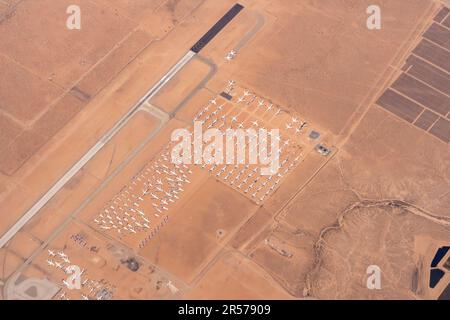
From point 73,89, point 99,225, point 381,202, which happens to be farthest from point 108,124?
point 381,202

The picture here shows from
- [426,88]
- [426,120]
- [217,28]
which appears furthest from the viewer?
[217,28]

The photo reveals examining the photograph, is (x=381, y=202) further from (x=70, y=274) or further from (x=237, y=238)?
(x=70, y=274)

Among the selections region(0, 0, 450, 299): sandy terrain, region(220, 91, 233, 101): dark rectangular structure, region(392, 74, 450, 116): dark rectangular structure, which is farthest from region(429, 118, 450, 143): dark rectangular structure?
region(220, 91, 233, 101): dark rectangular structure

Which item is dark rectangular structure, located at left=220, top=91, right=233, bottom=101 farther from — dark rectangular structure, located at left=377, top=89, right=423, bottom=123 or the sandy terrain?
dark rectangular structure, located at left=377, top=89, right=423, bottom=123

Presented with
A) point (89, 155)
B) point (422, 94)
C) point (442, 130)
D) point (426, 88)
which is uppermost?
point (426, 88)

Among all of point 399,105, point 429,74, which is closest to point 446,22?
point 429,74

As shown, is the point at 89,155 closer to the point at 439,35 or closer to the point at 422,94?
the point at 422,94

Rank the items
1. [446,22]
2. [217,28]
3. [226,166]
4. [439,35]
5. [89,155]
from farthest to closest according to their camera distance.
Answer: [446,22]
[217,28]
[439,35]
[89,155]
[226,166]
